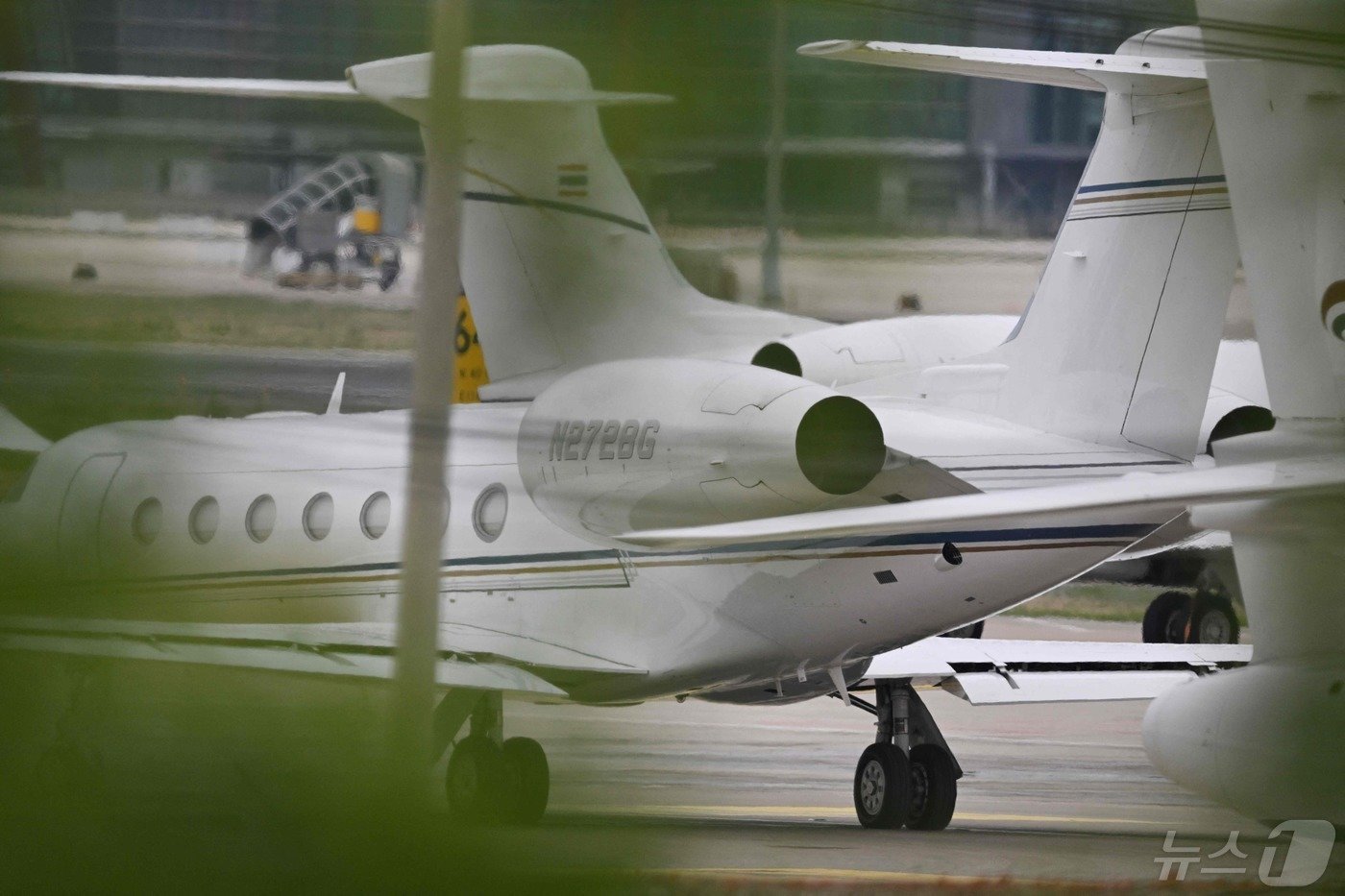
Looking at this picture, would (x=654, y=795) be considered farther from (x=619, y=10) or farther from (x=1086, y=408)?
(x=1086, y=408)

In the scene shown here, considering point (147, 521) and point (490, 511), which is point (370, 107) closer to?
point (147, 521)

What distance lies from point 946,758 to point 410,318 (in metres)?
6.68

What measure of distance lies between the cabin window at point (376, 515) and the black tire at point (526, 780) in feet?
0.85

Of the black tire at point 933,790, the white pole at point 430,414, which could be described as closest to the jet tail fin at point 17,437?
the white pole at point 430,414

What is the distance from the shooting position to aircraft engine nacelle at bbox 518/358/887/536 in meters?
2.04

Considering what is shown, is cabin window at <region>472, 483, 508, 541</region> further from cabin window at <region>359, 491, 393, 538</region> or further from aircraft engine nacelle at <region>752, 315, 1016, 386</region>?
aircraft engine nacelle at <region>752, 315, 1016, 386</region>

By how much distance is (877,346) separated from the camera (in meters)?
2.93

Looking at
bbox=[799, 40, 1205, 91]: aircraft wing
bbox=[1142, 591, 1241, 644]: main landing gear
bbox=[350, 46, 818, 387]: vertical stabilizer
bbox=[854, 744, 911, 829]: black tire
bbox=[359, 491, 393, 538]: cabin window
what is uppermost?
bbox=[799, 40, 1205, 91]: aircraft wing

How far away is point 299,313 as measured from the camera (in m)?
1.81

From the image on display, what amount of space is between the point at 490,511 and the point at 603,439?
0.54 metres

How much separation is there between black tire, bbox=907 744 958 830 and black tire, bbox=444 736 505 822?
21.3 feet

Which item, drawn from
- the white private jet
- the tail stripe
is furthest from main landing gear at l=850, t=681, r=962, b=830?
the tail stripe

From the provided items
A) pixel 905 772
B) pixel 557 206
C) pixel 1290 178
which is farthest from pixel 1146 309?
pixel 557 206

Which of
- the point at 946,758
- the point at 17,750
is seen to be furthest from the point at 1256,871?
the point at 946,758
